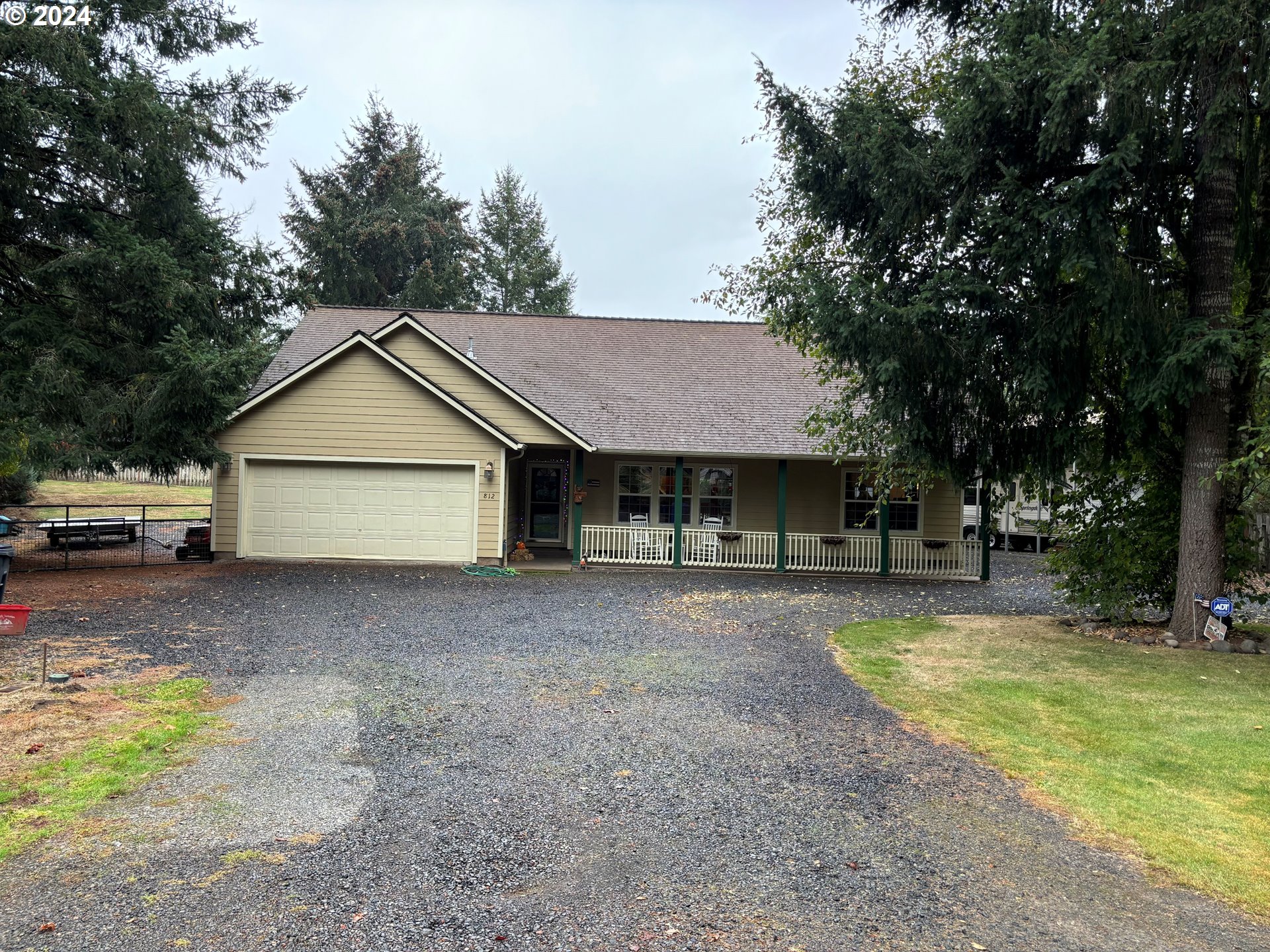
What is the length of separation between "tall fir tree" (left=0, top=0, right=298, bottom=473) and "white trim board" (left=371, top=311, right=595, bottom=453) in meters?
2.74

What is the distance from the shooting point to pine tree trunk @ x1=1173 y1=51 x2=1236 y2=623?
9.65m

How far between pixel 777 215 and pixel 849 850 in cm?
1121

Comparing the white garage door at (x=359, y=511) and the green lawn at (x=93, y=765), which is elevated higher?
the white garage door at (x=359, y=511)

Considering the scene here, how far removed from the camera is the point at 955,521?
720 inches

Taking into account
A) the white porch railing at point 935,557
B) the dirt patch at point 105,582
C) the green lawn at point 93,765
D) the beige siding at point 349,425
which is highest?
the beige siding at point 349,425

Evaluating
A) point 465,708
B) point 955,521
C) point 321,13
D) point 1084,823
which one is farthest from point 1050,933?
point 321,13

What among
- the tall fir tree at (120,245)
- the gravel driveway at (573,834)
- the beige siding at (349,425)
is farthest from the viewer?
the beige siding at (349,425)

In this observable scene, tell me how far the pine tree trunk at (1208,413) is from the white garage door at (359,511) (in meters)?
12.0

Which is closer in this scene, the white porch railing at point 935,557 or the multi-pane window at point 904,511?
the white porch railing at point 935,557

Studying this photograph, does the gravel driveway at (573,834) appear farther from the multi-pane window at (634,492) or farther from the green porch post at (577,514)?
the multi-pane window at (634,492)

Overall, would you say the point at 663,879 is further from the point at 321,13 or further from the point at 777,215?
the point at 321,13

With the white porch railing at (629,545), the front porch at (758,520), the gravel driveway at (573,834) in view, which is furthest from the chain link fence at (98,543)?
the gravel driveway at (573,834)

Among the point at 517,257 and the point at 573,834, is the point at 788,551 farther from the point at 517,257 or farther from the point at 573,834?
the point at 517,257

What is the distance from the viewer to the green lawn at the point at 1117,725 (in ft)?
14.8
